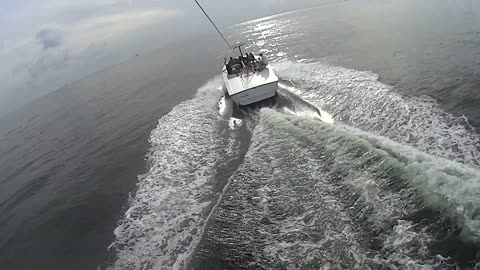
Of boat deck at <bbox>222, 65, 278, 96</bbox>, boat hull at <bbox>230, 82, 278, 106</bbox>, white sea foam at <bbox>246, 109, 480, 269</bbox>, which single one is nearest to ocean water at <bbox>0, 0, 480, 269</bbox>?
white sea foam at <bbox>246, 109, 480, 269</bbox>

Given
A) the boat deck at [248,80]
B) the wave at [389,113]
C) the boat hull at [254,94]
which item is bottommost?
the wave at [389,113]

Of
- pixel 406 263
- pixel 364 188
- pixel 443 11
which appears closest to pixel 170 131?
pixel 364 188

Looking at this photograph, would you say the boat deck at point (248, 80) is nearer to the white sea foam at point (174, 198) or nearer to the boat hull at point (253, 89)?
the boat hull at point (253, 89)

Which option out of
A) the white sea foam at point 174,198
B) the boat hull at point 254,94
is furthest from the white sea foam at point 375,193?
the boat hull at point 254,94

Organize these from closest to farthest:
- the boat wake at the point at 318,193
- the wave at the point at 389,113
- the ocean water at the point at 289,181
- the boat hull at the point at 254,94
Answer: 1. the boat wake at the point at 318,193
2. the ocean water at the point at 289,181
3. the wave at the point at 389,113
4. the boat hull at the point at 254,94

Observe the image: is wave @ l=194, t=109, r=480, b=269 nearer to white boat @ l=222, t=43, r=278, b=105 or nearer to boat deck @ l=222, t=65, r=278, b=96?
white boat @ l=222, t=43, r=278, b=105

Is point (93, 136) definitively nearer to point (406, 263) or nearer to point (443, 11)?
point (406, 263)

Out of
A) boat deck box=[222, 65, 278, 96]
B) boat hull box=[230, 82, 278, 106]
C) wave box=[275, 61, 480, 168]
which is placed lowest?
wave box=[275, 61, 480, 168]
